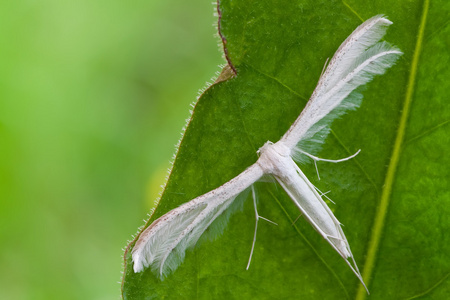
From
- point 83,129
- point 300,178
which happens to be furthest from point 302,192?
point 83,129

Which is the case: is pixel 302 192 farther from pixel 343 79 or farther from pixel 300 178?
pixel 343 79

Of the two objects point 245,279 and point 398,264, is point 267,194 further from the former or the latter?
point 398,264

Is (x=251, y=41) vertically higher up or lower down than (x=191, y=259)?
higher up

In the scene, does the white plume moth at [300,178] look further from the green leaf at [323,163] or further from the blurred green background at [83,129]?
the blurred green background at [83,129]

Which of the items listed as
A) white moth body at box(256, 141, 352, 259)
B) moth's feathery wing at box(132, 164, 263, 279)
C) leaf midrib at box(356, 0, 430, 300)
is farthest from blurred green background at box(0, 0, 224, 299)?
leaf midrib at box(356, 0, 430, 300)

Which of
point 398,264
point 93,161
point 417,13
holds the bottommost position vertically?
point 398,264

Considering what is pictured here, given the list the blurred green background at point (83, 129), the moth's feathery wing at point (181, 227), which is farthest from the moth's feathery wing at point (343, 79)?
the blurred green background at point (83, 129)

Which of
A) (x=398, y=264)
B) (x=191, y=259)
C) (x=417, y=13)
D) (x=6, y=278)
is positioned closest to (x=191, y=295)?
(x=191, y=259)
